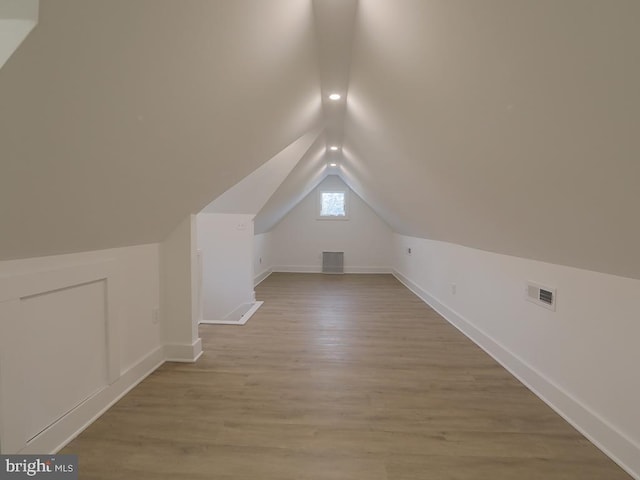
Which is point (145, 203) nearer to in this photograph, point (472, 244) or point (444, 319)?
point (472, 244)

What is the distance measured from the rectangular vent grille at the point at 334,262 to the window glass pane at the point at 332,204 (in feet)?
3.57

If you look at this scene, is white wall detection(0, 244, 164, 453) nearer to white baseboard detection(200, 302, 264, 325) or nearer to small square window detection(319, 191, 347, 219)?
white baseboard detection(200, 302, 264, 325)

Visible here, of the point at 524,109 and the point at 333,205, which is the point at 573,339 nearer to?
the point at 524,109

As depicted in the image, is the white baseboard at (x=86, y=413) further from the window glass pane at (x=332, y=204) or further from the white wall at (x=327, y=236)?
the window glass pane at (x=332, y=204)

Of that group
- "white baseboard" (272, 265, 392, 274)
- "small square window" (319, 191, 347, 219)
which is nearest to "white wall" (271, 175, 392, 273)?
"white baseboard" (272, 265, 392, 274)

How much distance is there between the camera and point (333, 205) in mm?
8586

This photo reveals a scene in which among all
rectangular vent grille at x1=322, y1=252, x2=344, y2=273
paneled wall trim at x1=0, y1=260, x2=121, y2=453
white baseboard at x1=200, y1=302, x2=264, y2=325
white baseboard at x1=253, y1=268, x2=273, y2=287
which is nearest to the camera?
paneled wall trim at x1=0, y1=260, x2=121, y2=453

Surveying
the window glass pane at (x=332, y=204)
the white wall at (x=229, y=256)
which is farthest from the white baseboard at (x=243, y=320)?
the window glass pane at (x=332, y=204)

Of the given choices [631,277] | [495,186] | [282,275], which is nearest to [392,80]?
[495,186]

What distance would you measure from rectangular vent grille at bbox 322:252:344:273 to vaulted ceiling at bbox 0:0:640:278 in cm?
577

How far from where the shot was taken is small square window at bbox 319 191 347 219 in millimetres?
8531

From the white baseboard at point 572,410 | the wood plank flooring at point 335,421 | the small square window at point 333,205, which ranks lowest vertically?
the wood plank flooring at point 335,421

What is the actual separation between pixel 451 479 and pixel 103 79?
7.53ft

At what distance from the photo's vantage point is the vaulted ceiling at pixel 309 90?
0.98 m
